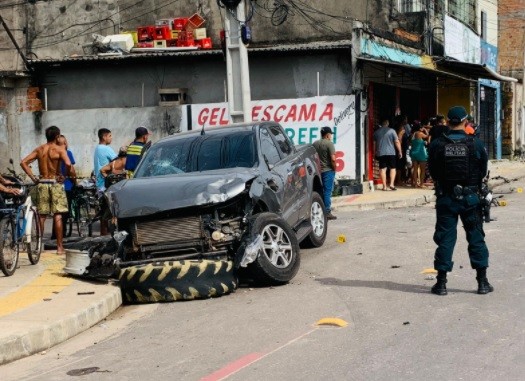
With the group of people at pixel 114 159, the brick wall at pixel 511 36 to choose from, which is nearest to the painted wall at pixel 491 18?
the brick wall at pixel 511 36

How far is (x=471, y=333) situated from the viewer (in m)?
7.68

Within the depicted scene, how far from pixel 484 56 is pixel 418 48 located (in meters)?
10.0

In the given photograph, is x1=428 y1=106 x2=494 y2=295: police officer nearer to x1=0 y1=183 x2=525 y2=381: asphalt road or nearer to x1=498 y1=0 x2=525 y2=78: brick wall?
x1=0 y1=183 x2=525 y2=381: asphalt road

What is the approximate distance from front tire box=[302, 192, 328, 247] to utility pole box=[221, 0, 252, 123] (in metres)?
5.28

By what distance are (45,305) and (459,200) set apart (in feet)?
14.2

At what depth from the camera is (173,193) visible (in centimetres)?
1038

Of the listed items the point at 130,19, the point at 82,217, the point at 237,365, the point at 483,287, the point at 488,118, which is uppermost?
the point at 130,19

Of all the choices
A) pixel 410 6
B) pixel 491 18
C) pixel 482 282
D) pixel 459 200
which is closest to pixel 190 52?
pixel 410 6

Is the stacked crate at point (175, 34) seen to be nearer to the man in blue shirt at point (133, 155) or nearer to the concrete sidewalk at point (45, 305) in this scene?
the man in blue shirt at point (133, 155)

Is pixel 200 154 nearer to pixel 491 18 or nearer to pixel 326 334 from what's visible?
pixel 326 334

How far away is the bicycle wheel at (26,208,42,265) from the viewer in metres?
12.1

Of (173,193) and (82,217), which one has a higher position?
(173,193)

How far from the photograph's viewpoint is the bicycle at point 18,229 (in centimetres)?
1115

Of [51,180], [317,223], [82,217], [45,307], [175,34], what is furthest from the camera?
[175,34]
